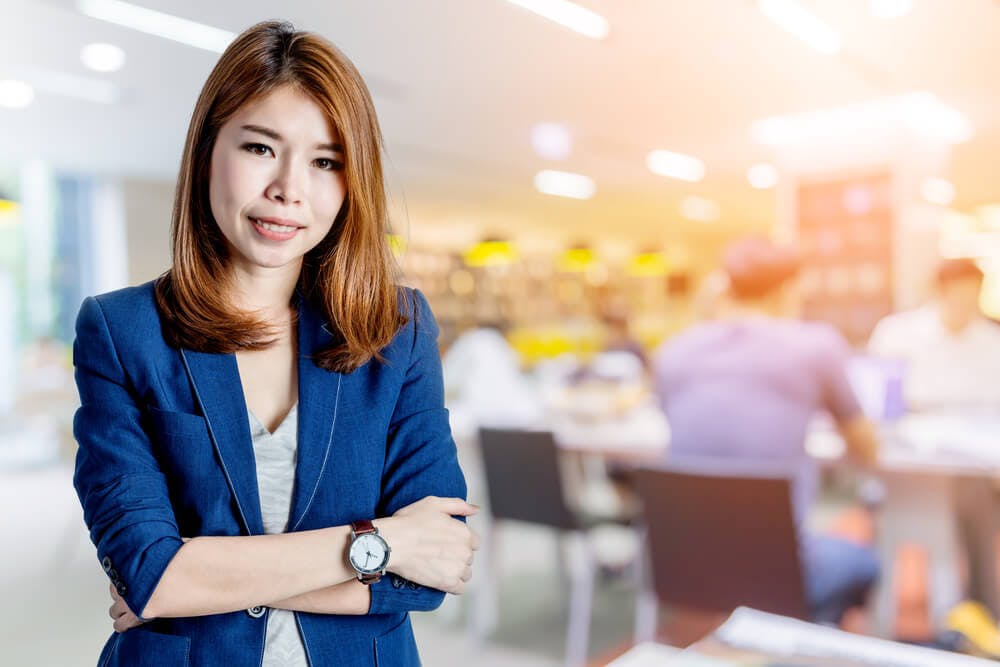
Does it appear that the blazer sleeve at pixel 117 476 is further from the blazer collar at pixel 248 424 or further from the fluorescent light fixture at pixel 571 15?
the fluorescent light fixture at pixel 571 15

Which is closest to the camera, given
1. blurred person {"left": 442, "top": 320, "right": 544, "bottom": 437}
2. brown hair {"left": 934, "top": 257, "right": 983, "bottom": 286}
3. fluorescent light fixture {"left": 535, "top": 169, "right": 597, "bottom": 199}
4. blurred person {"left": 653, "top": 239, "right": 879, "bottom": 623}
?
blurred person {"left": 653, "top": 239, "right": 879, "bottom": 623}

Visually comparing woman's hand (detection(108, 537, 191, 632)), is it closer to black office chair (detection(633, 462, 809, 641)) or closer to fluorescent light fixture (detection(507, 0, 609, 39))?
fluorescent light fixture (detection(507, 0, 609, 39))

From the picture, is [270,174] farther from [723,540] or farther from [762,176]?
[762,176]

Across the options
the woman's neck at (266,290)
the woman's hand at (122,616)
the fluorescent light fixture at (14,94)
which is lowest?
the woman's hand at (122,616)

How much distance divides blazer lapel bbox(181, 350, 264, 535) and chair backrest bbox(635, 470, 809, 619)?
148 cm

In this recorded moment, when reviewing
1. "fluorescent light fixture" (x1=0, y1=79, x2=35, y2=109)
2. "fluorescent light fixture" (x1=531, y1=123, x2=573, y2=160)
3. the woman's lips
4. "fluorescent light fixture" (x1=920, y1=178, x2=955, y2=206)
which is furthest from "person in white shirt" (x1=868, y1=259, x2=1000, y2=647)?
"fluorescent light fixture" (x1=0, y1=79, x2=35, y2=109)

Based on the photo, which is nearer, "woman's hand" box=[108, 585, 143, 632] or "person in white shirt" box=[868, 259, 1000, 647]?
"woman's hand" box=[108, 585, 143, 632]

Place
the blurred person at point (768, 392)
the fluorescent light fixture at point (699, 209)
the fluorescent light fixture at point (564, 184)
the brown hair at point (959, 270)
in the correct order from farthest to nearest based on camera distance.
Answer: the fluorescent light fixture at point (699, 209), the fluorescent light fixture at point (564, 184), the brown hair at point (959, 270), the blurred person at point (768, 392)

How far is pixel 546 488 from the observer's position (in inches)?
113

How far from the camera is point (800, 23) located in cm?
235

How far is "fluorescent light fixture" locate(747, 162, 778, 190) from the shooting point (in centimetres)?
771

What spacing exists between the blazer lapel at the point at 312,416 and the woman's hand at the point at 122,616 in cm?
21

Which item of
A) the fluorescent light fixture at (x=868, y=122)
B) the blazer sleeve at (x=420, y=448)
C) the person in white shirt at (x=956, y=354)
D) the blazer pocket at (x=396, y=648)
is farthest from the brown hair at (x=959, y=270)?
the blazer pocket at (x=396, y=648)

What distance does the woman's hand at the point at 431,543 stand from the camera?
0.94 m
